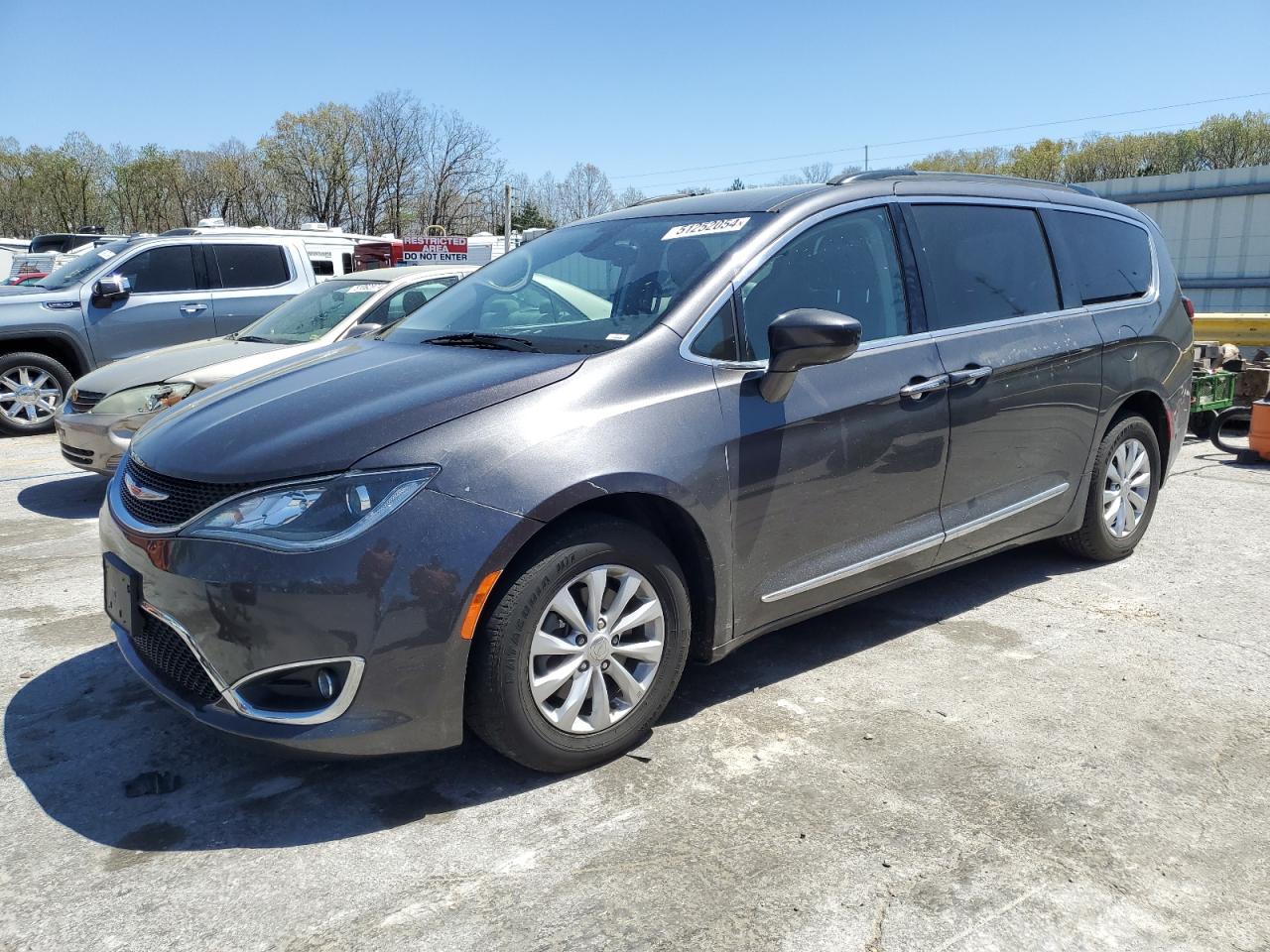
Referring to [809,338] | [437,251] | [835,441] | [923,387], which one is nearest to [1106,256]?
[923,387]

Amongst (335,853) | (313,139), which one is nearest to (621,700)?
(335,853)

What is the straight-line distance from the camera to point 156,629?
9.62ft

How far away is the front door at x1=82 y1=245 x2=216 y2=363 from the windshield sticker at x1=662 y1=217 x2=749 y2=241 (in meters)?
7.44

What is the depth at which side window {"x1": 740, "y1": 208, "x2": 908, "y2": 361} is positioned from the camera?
3.47 meters

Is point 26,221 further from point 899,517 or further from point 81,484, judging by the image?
point 899,517

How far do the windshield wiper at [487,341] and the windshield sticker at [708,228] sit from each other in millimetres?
733

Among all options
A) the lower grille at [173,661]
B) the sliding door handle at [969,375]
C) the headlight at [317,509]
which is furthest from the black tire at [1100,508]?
the lower grille at [173,661]

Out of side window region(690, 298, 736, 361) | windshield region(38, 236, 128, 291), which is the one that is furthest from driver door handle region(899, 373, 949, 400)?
windshield region(38, 236, 128, 291)

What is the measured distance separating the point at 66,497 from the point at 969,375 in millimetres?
6135

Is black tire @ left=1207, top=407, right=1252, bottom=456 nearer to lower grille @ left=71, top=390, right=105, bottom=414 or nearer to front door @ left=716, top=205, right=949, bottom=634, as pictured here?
front door @ left=716, top=205, right=949, bottom=634

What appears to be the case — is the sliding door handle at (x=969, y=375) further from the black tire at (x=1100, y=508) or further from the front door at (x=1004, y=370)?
the black tire at (x=1100, y=508)

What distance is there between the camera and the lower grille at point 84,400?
22.4 ft

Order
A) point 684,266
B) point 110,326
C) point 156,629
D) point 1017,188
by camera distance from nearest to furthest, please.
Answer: point 156,629
point 684,266
point 1017,188
point 110,326

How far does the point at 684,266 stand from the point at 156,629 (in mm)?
2056
